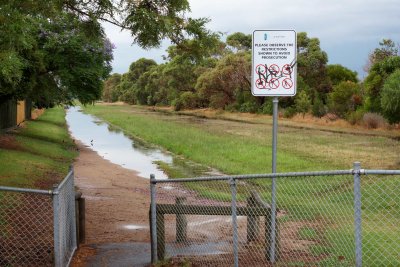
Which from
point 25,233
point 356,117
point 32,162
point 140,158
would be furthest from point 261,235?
point 356,117

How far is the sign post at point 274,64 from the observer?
7.05 metres

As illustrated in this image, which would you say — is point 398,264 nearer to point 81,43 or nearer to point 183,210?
point 183,210

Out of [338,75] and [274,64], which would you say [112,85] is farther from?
[274,64]

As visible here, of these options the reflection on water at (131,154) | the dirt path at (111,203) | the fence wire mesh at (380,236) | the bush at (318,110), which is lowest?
the reflection on water at (131,154)

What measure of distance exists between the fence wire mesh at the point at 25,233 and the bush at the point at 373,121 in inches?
1273

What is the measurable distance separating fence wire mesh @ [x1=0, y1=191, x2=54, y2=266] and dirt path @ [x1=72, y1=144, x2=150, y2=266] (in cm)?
54

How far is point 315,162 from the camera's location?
2297cm

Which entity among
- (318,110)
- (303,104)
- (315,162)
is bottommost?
(315,162)

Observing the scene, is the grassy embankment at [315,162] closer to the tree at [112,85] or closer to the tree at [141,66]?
the tree at [141,66]

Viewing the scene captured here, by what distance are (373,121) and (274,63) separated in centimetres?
3596

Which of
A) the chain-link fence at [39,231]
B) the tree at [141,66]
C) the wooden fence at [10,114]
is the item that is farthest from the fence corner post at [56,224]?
the tree at [141,66]

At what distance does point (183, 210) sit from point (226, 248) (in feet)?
3.85

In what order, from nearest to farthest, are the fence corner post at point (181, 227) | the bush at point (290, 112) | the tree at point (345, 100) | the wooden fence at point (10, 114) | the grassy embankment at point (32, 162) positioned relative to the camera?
the fence corner post at point (181, 227), the grassy embankment at point (32, 162), the wooden fence at point (10, 114), the tree at point (345, 100), the bush at point (290, 112)

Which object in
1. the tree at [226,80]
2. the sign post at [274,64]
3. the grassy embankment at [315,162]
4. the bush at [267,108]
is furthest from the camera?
the tree at [226,80]
